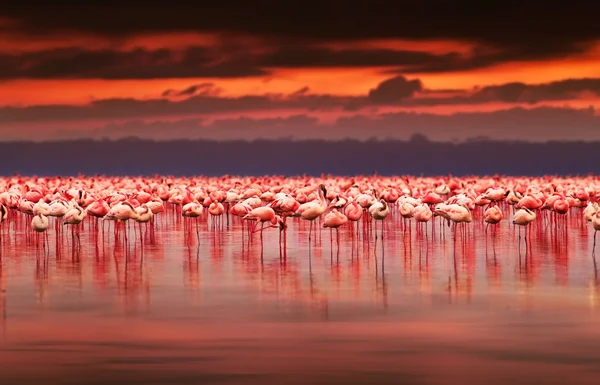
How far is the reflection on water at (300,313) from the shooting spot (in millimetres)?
12062

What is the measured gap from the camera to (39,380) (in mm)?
11562

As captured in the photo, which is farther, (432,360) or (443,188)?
(443,188)

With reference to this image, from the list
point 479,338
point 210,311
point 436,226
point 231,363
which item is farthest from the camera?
point 436,226

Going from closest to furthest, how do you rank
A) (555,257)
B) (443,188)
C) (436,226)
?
(555,257) < (436,226) < (443,188)

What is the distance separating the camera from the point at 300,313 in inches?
632

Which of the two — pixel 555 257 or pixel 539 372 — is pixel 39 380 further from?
pixel 555 257

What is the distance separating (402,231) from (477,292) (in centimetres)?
1535

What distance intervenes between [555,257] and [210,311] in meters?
10.8

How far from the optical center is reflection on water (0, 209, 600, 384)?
39.6 feet

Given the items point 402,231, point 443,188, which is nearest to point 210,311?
point 402,231

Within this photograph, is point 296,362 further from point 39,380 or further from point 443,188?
point 443,188

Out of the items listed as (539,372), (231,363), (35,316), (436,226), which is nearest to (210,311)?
(35,316)

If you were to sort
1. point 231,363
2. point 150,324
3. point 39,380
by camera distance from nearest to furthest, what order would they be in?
point 39,380 → point 231,363 → point 150,324

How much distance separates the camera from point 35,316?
15.9m
